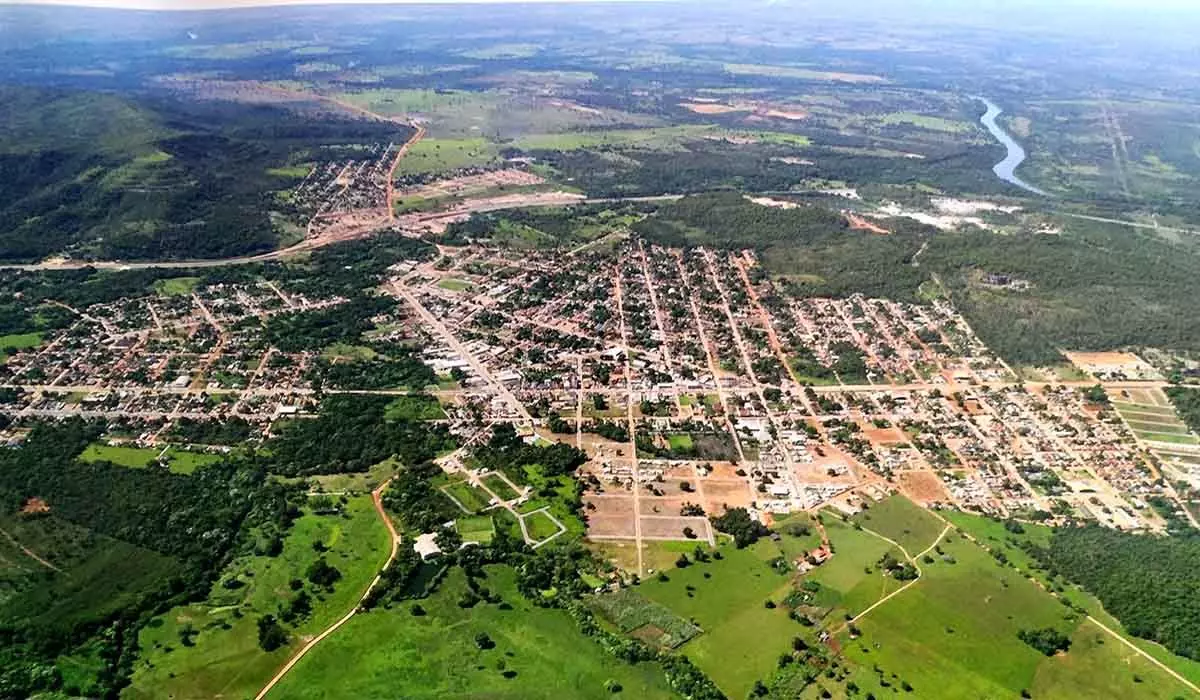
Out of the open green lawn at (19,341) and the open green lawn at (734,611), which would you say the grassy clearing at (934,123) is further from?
the open green lawn at (19,341)

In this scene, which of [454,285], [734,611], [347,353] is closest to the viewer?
[734,611]

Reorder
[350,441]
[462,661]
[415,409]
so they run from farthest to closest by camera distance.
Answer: [415,409] < [350,441] < [462,661]

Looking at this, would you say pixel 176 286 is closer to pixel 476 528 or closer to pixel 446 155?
pixel 476 528

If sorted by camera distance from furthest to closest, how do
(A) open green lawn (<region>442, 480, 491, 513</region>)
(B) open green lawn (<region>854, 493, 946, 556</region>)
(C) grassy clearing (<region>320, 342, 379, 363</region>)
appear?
(C) grassy clearing (<region>320, 342, 379, 363</region>) → (A) open green lawn (<region>442, 480, 491, 513</region>) → (B) open green lawn (<region>854, 493, 946, 556</region>)

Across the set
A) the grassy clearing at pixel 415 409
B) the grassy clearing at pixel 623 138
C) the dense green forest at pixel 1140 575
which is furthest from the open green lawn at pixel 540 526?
the grassy clearing at pixel 623 138

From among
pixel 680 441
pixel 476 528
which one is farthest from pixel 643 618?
pixel 680 441

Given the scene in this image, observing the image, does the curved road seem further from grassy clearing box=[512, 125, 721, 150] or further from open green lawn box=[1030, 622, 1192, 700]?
grassy clearing box=[512, 125, 721, 150]

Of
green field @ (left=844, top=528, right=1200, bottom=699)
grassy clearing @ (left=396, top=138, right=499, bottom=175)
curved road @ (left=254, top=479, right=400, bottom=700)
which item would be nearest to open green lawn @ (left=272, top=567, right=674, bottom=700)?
curved road @ (left=254, top=479, right=400, bottom=700)
